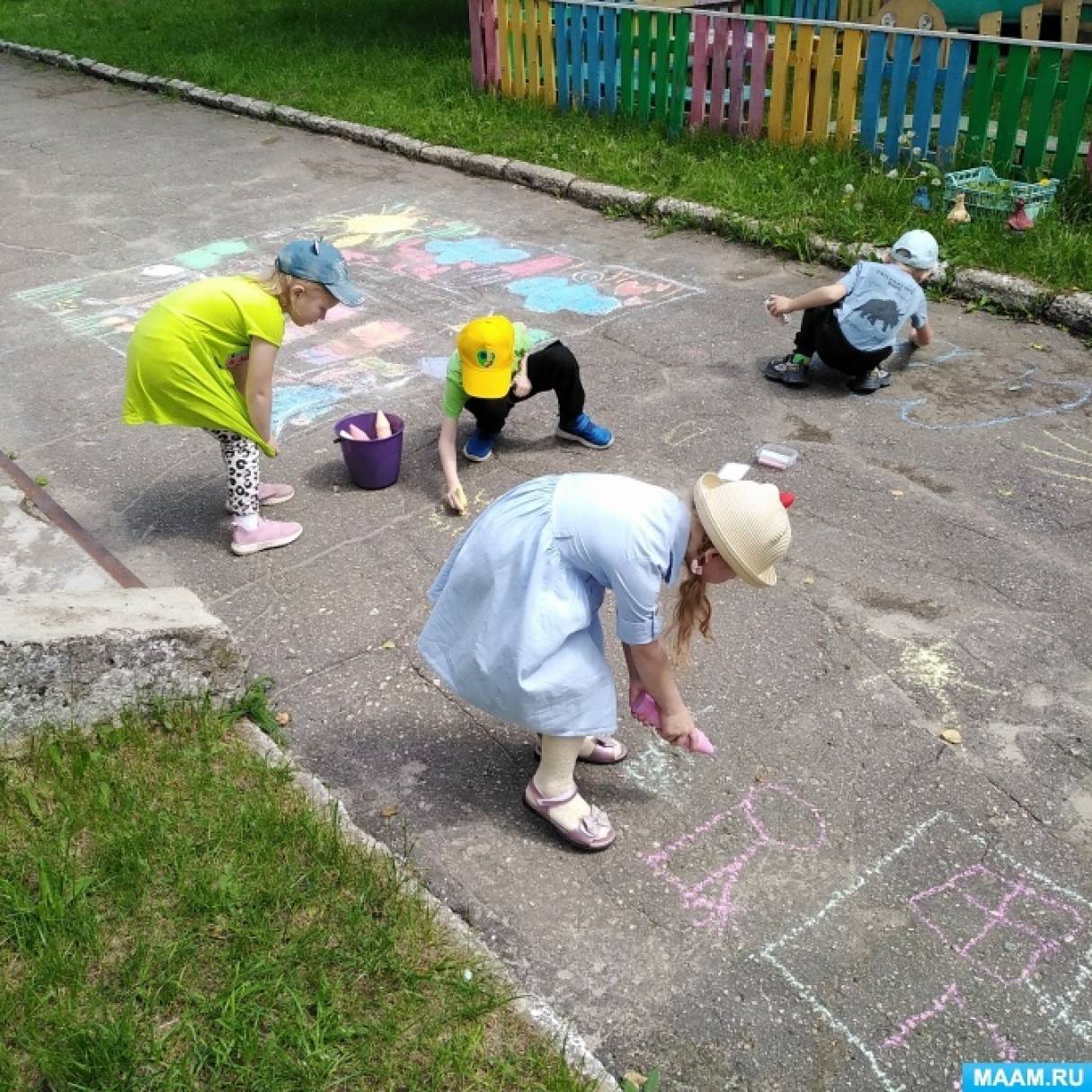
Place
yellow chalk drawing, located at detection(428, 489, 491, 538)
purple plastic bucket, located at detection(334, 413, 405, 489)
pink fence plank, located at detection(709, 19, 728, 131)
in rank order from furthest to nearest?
pink fence plank, located at detection(709, 19, 728, 131), purple plastic bucket, located at detection(334, 413, 405, 489), yellow chalk drawing, located at detection(428, 489, 491, 538)

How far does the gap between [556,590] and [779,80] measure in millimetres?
6376

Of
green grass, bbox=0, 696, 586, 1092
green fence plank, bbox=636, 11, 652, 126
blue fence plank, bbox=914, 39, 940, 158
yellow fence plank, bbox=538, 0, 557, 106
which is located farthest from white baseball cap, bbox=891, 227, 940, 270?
yellow fence plank, bbox=538, 0, 557, 106

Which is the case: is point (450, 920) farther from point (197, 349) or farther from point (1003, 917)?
point (197, 349)

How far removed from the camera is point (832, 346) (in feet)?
17.2

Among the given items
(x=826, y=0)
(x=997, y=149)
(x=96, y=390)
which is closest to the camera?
(x=96, y=390)

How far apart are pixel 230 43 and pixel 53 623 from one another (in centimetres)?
1184

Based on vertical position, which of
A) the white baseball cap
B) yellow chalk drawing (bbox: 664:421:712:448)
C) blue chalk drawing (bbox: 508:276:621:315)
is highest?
the white baseball cap

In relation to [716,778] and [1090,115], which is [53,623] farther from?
[1090,115]

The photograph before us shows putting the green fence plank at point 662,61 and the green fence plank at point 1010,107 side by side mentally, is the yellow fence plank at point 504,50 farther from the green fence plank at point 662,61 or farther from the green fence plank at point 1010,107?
the green fence plank at point 1010,107

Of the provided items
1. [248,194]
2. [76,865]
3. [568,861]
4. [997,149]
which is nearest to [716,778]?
[568,861]

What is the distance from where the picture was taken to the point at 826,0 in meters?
11.3

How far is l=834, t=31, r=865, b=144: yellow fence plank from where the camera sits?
7395 mm

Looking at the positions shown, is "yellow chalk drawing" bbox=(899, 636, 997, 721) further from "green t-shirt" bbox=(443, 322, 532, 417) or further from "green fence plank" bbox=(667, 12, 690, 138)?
"green fence plank" bbox=(667, 12, 690, 138)

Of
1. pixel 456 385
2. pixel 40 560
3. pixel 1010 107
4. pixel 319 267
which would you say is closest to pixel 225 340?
pixel 319 267
